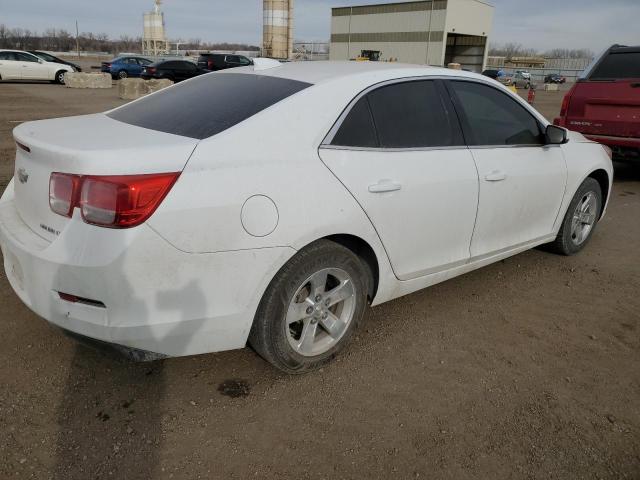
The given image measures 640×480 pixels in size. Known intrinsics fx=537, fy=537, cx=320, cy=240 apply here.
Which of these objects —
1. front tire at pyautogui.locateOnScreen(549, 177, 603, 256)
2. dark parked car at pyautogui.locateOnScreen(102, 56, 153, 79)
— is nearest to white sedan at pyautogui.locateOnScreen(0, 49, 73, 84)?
dark parked car at pyautogui.locateOnScreen(102, 56, 153, 79)

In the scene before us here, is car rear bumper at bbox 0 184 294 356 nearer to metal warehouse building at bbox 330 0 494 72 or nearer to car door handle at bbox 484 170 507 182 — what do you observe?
car door handle at bbox 484 170 507 182

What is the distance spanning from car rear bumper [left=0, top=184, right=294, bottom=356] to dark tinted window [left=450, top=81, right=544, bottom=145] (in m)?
1.75

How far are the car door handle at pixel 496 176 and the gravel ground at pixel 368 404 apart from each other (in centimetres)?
92

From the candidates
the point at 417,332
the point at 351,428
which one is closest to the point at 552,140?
the point at 417,332

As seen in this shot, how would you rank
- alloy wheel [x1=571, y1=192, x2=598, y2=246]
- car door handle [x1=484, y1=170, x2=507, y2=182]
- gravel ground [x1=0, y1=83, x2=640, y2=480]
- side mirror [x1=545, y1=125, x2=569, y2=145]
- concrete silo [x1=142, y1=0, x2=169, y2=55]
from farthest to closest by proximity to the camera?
concrete silo [x1=142, y1=0, x2=169, y2=55]
alloy wheel [x1=571, y1=192, x2=598, y2=246]
side mirror [x1=545, y1=125, x2=569, y2=145]
car door handle [x1=484, y1=170, x2=507, y2=182]
gravel ground [x1=0, y1=83, x2=640, y2=480]

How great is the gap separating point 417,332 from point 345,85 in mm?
1600

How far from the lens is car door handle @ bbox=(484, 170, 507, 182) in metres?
3.48

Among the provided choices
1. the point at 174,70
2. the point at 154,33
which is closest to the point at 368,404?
the point at 174,70

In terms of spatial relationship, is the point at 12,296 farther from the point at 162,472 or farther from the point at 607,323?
the point at 607,323

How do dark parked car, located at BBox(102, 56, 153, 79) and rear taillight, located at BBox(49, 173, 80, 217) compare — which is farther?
dark parked car, located at BBox(102, 56, 153, 79)

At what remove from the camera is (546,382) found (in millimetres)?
2928

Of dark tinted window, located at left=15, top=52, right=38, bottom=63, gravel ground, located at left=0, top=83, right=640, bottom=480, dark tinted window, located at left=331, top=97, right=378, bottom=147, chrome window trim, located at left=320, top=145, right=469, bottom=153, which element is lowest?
gravel ground, located at left=0, top=83, right=640, bottom=480

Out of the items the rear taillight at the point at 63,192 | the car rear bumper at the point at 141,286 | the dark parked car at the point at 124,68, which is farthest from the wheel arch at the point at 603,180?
the dark parked car at the point at 124,68

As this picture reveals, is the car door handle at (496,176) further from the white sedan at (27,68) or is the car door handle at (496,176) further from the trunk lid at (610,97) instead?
the white sedan at (27,68)
